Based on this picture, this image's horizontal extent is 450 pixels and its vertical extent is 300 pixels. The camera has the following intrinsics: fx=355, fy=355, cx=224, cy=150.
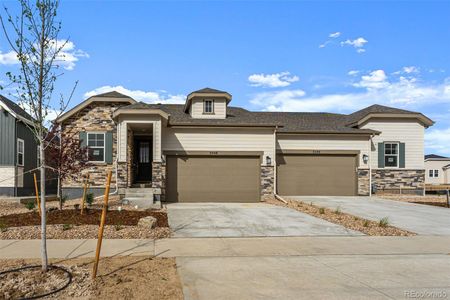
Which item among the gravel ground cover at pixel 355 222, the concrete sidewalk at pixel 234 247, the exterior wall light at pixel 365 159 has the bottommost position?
the gravel ground cover at pixel 355 222

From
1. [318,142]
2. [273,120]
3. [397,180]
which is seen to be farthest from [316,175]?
[397,180]

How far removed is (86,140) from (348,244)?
50.5 ft

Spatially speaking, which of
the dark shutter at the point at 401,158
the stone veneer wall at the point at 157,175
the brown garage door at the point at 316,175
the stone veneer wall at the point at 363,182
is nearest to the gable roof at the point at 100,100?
the stone veneer wall at the point at 157,175

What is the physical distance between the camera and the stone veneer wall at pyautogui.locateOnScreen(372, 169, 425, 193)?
860 inches

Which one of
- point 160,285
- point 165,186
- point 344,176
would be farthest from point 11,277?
point 344,176

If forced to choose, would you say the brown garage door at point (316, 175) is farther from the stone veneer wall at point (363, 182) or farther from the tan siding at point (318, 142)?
the tan siding at point (318, 142)

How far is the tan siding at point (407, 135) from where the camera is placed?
2220cm

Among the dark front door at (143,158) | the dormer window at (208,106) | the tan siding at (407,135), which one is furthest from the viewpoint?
→ the tan siding at (407,135)

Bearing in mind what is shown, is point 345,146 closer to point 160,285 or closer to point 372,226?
point 372,226

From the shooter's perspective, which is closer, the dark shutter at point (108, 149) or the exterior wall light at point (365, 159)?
the dark shutter at point (108, 149)

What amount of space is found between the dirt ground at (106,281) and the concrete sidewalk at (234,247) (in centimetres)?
78

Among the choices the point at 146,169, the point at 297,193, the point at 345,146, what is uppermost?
the point at 345,146

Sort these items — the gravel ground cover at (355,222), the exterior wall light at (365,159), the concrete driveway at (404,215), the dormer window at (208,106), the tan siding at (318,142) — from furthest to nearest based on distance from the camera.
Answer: the exterior wall light at (365,159)
the tan siding at (318,142)
the dormer window at (208,106)
the concrete driveway at (404,215)
the gravel ground cover at (355,222)

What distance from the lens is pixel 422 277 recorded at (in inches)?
231
